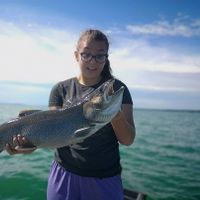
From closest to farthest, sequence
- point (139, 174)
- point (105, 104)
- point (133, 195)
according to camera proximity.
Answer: point (105, 104) → point (133, 195) → point (139, 174)

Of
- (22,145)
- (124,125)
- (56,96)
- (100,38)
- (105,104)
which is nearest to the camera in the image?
(105,104)

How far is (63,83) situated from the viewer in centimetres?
498

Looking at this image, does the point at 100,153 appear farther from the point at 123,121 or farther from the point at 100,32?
the point at 100,32

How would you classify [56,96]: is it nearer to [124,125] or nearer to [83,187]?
[124,125]

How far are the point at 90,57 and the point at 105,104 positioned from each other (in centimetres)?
73

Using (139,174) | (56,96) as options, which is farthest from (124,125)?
(139,174)

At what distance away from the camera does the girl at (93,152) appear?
177 inches

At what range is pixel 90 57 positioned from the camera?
15.2 ft

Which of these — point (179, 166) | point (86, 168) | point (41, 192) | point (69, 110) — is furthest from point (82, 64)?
point (179, 166)

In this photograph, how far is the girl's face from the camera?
4637 mm

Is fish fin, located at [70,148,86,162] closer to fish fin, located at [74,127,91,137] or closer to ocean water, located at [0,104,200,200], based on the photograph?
fish fin, located at [74,127,91,137]

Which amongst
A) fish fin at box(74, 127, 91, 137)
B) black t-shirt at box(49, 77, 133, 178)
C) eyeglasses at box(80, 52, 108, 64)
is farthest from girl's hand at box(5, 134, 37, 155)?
eyeglasses at box(80, 52, 108, 64)

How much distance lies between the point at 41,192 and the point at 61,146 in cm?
775

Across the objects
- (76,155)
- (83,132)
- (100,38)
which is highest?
(100,38)
